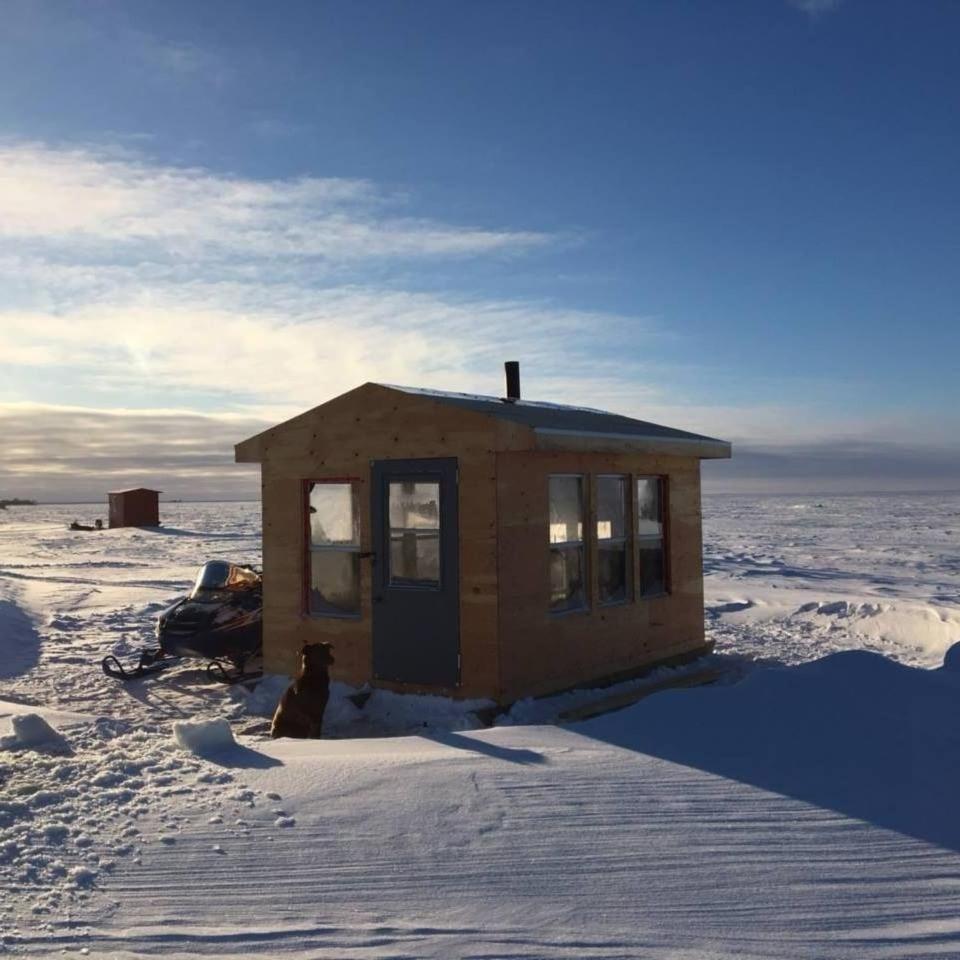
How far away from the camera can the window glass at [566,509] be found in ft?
31.6

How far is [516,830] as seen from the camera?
4.92 metres

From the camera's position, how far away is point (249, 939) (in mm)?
3873

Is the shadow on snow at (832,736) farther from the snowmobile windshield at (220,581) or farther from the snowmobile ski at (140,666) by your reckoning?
the snowmobile windshield at (220,581)

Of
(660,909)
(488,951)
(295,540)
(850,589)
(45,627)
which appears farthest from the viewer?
(850,589)

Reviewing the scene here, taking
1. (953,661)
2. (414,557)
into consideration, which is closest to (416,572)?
(414,557)

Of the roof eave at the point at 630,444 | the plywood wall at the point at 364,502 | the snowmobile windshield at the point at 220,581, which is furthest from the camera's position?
the snowmobile windshield at the point at 220,581

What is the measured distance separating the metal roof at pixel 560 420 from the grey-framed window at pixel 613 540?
0.64m

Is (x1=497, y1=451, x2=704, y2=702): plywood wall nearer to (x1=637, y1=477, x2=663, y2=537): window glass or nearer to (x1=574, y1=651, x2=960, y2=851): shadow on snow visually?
(x1=637, y1=477, x2=663, y2=537): window glass

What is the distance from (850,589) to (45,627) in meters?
15.9

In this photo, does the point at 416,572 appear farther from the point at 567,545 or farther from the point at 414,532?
the point at 567,545

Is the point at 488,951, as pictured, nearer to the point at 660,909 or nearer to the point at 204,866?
the point at 660,909

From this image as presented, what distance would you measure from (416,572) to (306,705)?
1869 millimetres

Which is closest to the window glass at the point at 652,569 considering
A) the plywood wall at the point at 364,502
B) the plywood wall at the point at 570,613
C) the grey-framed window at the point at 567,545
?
the plywood wall at the point at 570,613

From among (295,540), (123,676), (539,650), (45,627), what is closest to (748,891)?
(539,650)
